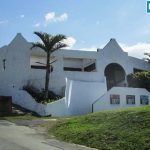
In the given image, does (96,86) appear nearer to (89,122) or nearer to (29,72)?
(29,72)

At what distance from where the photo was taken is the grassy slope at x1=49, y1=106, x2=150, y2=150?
1471 centimetres

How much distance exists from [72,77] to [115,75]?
6826 millimetres

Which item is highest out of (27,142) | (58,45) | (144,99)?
(58,45)

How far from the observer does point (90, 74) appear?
38906 mm

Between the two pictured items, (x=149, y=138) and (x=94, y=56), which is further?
(x=94, y=56)

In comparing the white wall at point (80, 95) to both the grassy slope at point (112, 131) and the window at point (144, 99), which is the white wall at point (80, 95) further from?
the grassy slope at point (112, 131)

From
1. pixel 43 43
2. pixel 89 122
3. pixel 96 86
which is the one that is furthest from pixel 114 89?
pixel 89 122

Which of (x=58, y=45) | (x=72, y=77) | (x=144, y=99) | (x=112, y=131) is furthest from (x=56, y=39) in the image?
(x=112, y=131)

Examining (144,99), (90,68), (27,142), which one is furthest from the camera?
(90,68)

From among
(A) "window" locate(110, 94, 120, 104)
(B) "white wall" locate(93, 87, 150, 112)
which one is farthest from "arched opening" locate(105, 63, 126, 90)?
(A) "window" locate(110, 94, 120, 104)

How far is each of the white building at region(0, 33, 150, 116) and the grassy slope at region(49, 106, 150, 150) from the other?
1170 centimetres

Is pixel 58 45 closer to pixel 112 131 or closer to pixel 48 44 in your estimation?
pixel 48 44

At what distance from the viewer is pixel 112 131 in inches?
656

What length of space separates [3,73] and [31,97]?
5.42m
